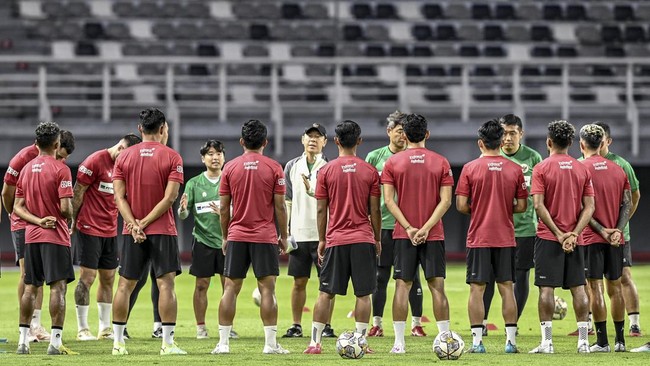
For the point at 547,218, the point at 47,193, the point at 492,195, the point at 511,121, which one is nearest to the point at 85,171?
the point at 47,193

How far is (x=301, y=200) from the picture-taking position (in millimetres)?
13516

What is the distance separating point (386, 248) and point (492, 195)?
2.00 meters

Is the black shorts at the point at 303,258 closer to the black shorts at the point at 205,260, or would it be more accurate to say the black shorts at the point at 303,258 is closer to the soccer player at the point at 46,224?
the black shorts at the point at 205,260

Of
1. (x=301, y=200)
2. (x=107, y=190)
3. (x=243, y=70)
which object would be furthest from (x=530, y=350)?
(x=243, y=70)

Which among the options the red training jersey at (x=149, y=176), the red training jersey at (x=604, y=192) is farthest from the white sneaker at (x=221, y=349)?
the red training jersey at (x=604, y=192)

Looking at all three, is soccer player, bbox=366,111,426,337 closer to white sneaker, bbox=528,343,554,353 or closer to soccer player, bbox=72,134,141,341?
white sneaker, bbox=528,343,554,353

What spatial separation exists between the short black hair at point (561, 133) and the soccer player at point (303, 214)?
2.56 metres

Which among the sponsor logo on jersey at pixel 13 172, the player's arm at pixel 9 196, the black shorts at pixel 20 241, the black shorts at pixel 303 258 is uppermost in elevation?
the sponsor logo on jersey at pixel 13 172

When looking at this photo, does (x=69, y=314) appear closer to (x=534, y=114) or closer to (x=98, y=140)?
(x=98, y=140)

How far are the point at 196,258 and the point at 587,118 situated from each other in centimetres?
1507

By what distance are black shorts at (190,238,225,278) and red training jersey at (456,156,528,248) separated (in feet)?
9.42

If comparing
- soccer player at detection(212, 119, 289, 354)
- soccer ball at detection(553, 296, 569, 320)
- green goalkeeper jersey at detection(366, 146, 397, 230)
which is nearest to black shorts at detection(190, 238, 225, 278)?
green goalkeeper jersey at detection(366, 146, 397, 230)

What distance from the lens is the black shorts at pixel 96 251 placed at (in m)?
12.7

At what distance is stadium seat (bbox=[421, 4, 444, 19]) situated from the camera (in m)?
33.4
